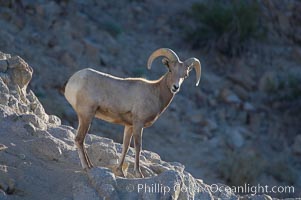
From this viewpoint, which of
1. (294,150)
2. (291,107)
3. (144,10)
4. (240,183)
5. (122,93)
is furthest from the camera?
(144,10)

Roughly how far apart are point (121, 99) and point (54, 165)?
129cm

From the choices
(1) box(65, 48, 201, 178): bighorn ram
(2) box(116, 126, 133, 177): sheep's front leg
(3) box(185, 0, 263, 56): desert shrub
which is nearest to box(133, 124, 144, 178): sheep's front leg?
(1) box(65, 48, 201, 178): bighorn ram

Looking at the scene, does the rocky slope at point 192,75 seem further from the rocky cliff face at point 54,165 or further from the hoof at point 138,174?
the hoof at point 138,174

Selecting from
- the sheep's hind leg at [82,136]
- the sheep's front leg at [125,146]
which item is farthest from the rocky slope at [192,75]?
the sheep's hind leg at [82,136]

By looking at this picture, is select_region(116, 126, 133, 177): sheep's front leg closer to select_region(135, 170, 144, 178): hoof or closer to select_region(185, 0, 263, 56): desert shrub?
select_region(135, 170, 144, 178): hoof

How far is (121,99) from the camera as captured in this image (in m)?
12.2

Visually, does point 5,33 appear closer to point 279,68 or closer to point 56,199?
point 279,68

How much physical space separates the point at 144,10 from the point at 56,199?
17032 mm

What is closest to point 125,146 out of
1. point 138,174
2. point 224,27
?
point 138,174

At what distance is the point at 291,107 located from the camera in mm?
25484

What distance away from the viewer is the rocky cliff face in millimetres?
11180

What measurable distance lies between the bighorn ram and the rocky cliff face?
1.40 ft

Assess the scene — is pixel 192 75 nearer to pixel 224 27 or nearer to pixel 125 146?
pixel 224 27

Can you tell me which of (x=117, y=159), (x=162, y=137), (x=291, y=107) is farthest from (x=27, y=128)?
(x=291, y=107)
